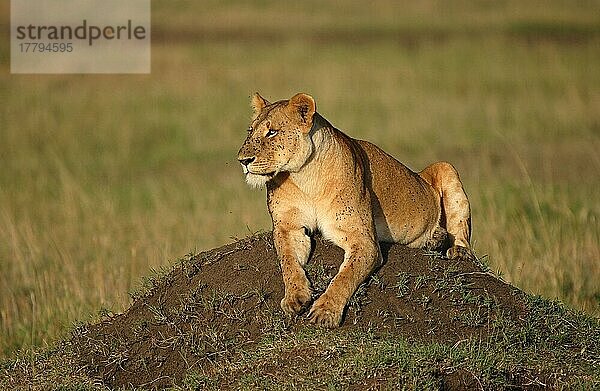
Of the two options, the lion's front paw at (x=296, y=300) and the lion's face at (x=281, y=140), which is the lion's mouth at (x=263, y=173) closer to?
the lion's face at (x=281, y=140)

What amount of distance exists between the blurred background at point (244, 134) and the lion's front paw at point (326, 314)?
317 cm

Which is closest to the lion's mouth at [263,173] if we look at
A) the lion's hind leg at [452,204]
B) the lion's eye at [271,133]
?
the lion's eye at [271,133]

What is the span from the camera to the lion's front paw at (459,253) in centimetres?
781

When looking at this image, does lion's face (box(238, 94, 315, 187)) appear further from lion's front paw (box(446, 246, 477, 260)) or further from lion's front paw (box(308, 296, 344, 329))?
lion's front paw (box(446, 246, 477, 260))

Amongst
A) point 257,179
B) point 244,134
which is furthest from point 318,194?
point 244,134

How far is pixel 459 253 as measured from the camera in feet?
25.7

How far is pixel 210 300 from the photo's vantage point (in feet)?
23.3

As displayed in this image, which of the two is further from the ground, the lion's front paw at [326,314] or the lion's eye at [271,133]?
the lion's eye at [271,133]

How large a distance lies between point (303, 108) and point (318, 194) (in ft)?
1.84

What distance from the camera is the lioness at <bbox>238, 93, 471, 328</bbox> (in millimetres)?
6672

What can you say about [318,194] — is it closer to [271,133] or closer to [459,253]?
[271,133]

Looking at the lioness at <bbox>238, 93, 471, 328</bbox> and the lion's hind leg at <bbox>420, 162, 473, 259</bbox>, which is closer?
the lioness at <bbox>238, 93, 471, 328</bbox>

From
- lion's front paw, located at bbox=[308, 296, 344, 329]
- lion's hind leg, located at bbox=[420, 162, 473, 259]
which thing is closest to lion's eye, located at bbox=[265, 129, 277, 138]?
lion's front paw, located at bbox=[308, 296, 344, 329]

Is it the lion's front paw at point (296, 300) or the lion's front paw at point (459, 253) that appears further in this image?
the lion's front paw at point (459, 253)
